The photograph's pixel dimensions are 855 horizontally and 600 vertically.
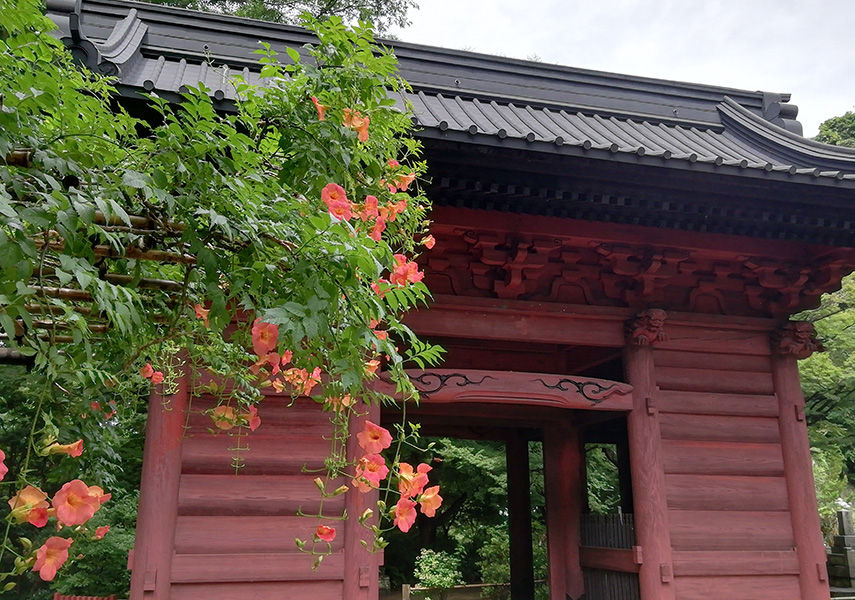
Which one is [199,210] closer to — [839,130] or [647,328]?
[647,328]

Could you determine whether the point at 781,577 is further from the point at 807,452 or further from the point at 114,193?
the point at 114,193

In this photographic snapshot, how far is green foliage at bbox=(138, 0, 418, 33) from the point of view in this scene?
37.4 feet

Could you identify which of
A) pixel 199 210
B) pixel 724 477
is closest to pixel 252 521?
pixel 199 210

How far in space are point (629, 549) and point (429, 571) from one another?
21.1 ft

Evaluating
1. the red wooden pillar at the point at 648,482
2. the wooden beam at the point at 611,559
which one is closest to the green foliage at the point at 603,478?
the wooden beam at the point at 611,559

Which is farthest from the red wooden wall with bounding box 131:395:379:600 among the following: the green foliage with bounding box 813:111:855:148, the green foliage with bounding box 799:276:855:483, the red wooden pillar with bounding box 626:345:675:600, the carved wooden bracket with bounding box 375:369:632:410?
the green foliage with bounding box 813:111:855:148

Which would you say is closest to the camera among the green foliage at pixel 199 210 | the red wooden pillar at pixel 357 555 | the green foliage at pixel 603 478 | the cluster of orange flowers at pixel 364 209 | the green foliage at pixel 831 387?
the green foliage at pixel 199 210

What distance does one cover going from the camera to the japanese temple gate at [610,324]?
331 centimetres

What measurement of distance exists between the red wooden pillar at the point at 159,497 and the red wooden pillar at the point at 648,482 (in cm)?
263

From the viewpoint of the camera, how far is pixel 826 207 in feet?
12.3

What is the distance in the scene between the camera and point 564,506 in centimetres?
590

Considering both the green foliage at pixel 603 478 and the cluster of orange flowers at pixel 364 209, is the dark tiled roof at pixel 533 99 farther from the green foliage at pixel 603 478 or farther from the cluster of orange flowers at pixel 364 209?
the green foliage at pixel 603 478

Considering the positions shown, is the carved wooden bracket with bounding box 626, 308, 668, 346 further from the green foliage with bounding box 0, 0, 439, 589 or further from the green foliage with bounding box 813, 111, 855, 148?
the green foliage with bounding box 813, 111, 855, 148

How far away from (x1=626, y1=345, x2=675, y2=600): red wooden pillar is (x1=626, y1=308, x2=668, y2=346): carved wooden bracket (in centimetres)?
6
